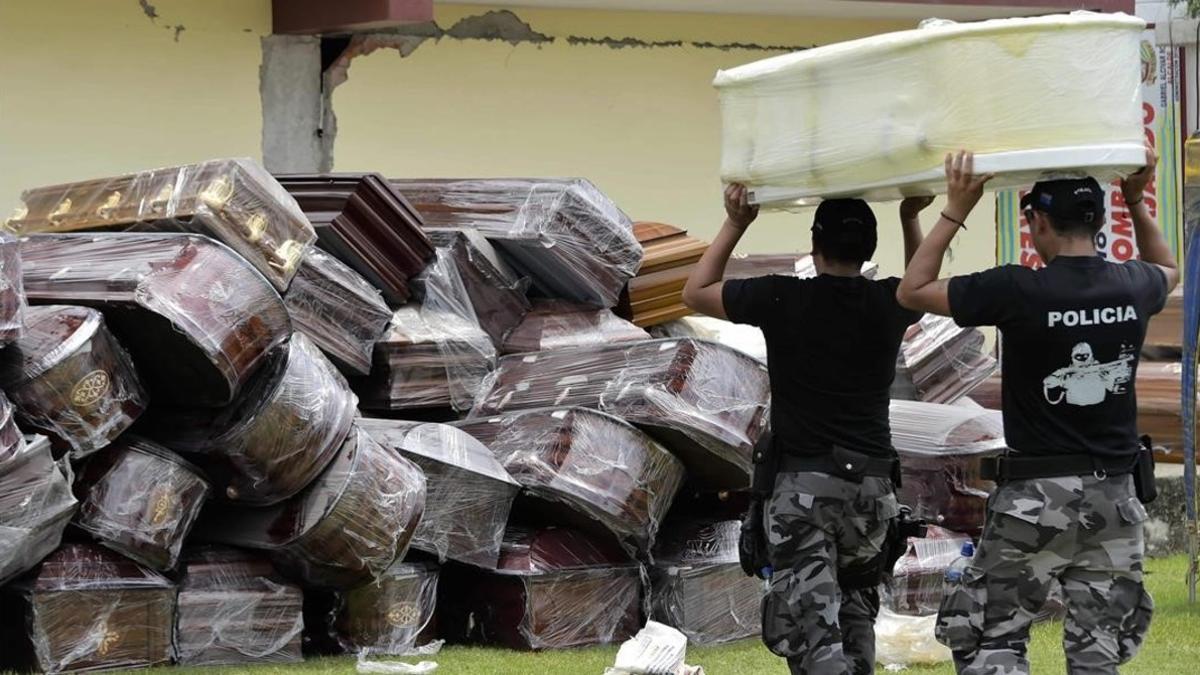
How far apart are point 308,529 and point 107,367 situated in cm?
97

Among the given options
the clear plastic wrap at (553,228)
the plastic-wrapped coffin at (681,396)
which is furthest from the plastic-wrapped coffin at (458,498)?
the clear plastic wrap at (553,228)

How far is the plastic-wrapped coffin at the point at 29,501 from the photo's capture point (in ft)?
20.2

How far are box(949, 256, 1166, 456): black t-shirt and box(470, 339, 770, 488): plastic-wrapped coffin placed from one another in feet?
8.04

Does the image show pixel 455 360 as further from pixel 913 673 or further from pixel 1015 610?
pixel 1015 610

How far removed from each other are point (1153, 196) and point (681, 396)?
10.6m

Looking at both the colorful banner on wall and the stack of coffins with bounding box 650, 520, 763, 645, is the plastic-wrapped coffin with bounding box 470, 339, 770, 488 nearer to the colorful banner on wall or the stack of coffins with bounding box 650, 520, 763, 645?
the stack of coffins with bounding box 650, 520, 763, 645

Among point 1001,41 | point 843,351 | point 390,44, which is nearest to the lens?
point 1001,41

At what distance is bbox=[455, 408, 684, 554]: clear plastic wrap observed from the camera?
7344mm

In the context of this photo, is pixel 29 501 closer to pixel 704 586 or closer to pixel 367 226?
pixel 367 226

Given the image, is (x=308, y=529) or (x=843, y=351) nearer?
(x=843, y=351)

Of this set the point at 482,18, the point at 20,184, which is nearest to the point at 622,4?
the point at 482,18

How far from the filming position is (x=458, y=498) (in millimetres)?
7324

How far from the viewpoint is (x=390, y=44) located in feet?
35.4

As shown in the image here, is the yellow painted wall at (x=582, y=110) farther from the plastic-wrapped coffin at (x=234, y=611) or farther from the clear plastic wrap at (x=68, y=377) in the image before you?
the clear plastic wrap at (x=68, y=377)
